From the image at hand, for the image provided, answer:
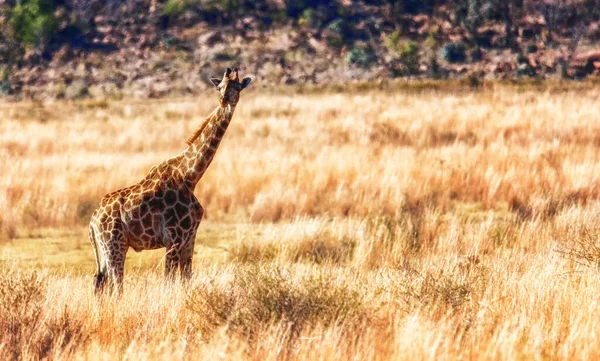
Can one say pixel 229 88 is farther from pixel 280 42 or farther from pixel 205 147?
pixel 280 42

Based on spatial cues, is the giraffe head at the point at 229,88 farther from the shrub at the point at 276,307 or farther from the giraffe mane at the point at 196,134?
the shrub at the point at 276,307

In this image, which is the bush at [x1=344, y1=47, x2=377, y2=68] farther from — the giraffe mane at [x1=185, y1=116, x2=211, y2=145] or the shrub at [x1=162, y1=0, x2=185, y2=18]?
the giraffe mane at [x1=185, y1=116, x2=211, y2=145]

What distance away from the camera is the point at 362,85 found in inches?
1503

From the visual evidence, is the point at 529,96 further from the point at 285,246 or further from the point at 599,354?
the point at 599,354

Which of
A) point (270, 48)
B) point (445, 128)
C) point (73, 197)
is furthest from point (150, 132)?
point (270, 48)

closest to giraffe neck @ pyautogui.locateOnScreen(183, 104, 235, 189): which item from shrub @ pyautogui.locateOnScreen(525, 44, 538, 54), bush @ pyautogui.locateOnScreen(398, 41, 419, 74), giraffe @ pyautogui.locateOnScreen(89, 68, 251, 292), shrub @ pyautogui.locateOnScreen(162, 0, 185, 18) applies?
giraffe @ pyautogui.locateOnScreen(89, 68, 251, 292)

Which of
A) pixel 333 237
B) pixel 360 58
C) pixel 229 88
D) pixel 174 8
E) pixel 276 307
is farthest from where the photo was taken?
pixel 174 8

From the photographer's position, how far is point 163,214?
5996 millimetres

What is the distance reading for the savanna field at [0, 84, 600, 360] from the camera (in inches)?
195

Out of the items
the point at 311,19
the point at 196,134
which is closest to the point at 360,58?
the point at 311,19

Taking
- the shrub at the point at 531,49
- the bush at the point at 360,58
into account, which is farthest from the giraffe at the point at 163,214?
the shrub at the point at 531,49

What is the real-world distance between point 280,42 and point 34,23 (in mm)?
14213

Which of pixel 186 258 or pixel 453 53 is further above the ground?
pixel 186 258

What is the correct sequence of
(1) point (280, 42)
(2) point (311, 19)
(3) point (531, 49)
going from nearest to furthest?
(3) point (531, 49) < (1) point (280, 42) < (2) point (311, 19)
